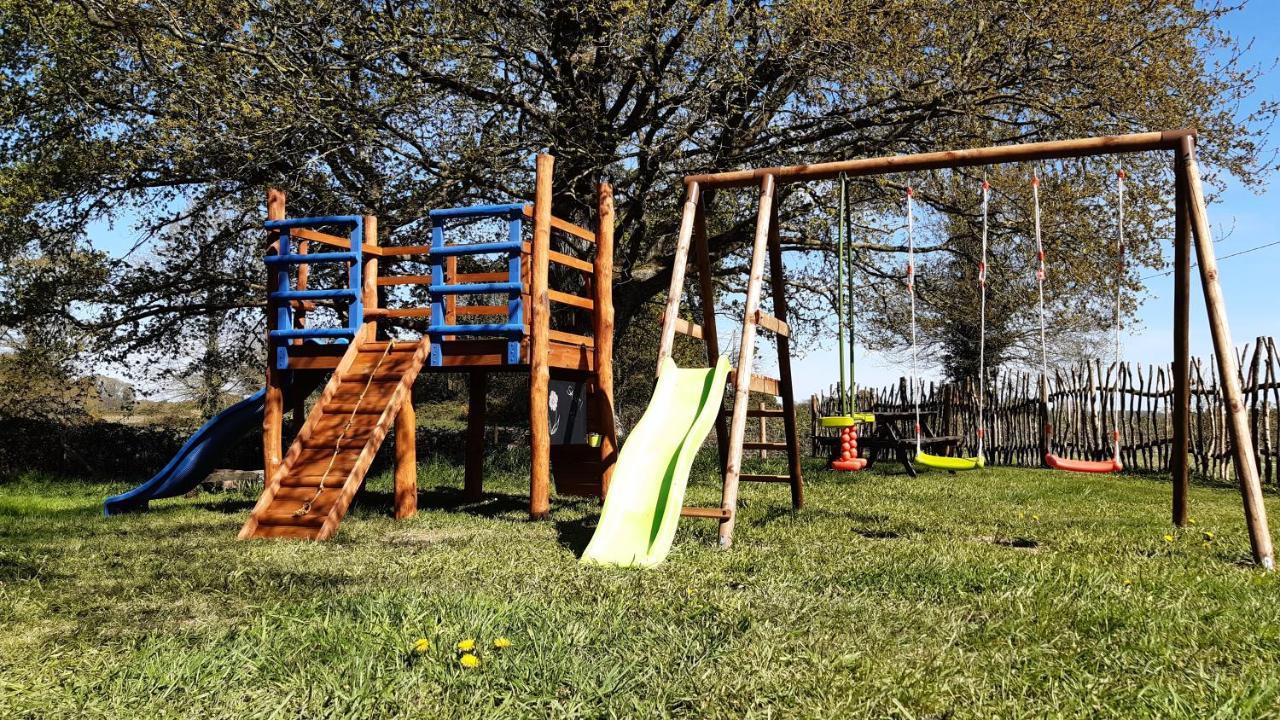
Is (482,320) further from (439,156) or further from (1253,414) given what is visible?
(1253,414)

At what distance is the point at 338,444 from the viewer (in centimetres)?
776

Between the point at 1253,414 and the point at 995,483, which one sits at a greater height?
the point at 1253,414

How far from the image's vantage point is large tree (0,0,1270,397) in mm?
11547

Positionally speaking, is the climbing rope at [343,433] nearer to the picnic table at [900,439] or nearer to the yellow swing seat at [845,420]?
the yellow swing seat at [845,420]

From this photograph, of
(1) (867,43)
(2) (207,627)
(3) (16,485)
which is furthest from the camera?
(3) (16,485)

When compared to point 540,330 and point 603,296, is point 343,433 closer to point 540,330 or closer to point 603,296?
point 540,330

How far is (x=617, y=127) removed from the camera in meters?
13.0

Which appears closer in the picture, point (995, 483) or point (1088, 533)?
point (1088, 533)

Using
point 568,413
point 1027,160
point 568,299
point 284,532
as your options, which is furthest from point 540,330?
point 568,413

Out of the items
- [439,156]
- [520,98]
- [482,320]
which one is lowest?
[482,320]

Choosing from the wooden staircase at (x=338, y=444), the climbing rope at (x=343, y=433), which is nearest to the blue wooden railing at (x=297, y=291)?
the wooden staircase at (x=338, y=444)

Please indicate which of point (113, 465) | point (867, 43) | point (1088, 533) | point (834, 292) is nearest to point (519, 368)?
point (1088, 533)

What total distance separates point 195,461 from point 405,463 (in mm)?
2958

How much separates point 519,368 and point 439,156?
561 cm
